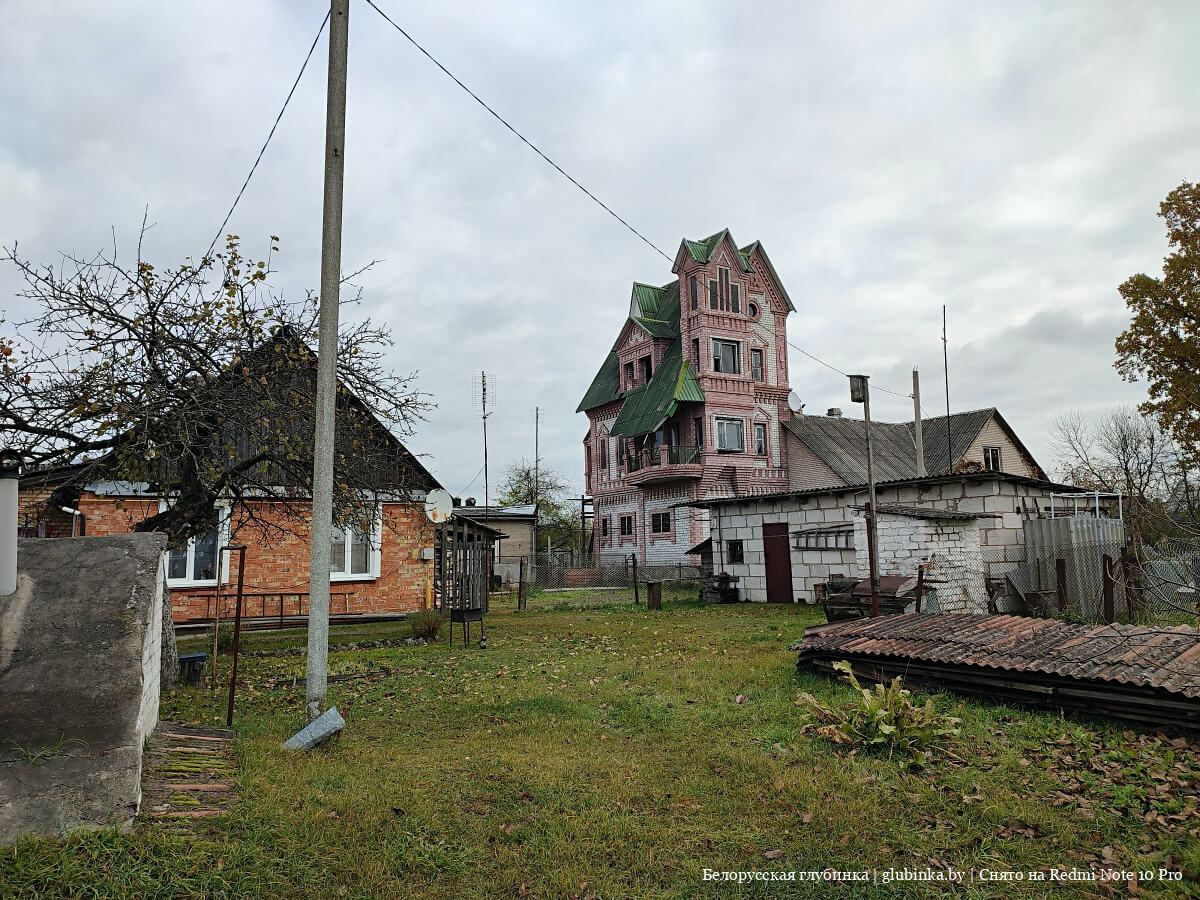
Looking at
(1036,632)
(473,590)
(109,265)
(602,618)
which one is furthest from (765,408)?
(109,265)

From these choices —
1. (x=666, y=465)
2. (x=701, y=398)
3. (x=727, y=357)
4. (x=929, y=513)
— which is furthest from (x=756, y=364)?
(x=929, y=513)

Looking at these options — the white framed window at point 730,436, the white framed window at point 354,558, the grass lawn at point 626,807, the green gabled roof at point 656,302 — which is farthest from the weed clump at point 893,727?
the green gabled roof at point 656,302

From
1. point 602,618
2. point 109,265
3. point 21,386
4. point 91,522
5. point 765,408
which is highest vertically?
point 765,408

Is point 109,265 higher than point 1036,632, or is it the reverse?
point 109,265

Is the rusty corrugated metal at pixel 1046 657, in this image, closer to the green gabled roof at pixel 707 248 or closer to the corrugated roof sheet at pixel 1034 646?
the corrugated roof sheet at pixel 1034 646

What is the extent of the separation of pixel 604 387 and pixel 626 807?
3712 cm

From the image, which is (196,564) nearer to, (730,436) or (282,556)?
(282,556)

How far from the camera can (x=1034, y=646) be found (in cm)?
824

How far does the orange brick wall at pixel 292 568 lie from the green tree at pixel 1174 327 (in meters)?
21.7

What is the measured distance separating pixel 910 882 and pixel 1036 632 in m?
5.91

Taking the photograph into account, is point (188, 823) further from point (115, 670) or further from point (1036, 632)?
point (1036, 632)

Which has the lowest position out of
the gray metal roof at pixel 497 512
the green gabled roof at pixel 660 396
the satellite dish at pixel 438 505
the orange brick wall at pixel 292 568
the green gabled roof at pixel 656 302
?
the orange brick wall at pixel 292 568

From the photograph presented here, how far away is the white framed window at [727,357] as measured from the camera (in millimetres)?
34750

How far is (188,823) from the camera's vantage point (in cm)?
441
